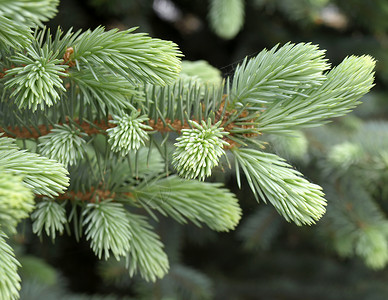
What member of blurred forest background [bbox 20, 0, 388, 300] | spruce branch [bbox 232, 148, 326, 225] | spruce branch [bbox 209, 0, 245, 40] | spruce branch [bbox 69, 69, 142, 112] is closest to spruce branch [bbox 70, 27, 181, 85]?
spruce branch [bbox 69, 69, 142, 112]

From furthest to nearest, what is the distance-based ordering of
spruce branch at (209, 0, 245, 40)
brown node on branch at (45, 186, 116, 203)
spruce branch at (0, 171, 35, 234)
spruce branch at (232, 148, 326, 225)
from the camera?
spruce branch at (209, 0, 245, 40), brown node on branch at (45, 186, 116, 203), spruce branch at (232, 148, 326, 225), spruce branch at (0, 171, 35, 234)

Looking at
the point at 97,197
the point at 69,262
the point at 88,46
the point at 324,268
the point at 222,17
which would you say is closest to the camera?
the point at 88,46

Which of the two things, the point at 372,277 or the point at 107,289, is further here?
the point at 372,277

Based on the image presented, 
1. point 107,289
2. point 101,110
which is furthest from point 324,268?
point 101,110

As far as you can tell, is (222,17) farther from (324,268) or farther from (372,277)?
(372,277)

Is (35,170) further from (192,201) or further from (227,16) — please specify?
(227,16)

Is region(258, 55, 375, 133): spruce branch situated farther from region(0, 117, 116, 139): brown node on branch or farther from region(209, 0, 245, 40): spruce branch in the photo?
region(209, 0, 245, 40): spruce branch

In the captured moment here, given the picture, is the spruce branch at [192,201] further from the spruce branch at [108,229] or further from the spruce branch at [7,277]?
the spruce branch at [7,277]
